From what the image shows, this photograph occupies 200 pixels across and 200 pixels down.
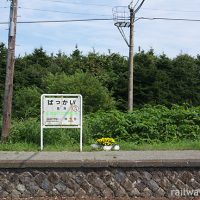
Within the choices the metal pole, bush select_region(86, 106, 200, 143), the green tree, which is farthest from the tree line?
bush select_region(86, 106, 200, 143)

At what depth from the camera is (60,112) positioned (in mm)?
10797

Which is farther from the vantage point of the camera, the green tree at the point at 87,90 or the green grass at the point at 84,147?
the green tree at the point at 87,90

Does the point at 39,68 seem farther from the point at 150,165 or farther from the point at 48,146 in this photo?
the point at 150,165

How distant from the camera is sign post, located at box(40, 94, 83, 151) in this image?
10758 mm

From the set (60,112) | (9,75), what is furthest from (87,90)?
(60,112)

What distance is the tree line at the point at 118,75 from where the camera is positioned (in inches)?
1305

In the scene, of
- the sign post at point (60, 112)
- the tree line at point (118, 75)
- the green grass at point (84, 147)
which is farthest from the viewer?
the tree line at point (118, 75)

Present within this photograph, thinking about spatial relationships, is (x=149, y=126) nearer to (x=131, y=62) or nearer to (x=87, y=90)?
(x=131, y=62)

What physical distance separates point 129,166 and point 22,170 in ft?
6.44

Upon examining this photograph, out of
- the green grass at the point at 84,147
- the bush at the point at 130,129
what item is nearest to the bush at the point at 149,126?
the bush at the point at 130,129

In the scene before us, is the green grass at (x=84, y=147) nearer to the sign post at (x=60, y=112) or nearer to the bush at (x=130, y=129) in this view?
the sign post at (x=60, y=112)

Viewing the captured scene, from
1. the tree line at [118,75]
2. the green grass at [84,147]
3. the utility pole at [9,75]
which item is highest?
the tree line at [118,75]

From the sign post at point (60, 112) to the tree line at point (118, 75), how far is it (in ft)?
60.6

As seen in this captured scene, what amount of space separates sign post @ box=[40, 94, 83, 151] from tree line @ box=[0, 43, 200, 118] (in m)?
18.5
